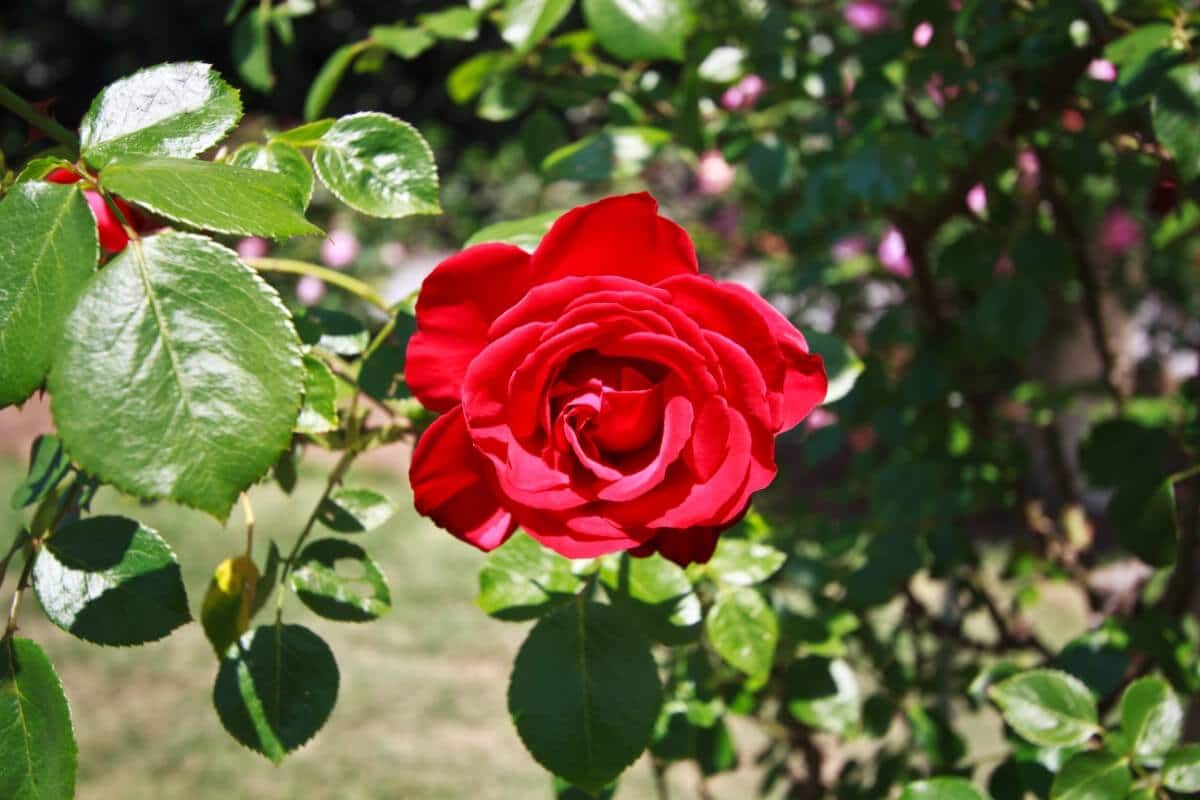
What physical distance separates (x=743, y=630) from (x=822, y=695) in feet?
1.12

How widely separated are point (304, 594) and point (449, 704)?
2.71m

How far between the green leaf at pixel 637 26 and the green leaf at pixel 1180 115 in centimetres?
37

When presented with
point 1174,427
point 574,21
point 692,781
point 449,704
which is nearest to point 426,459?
point 1174,427

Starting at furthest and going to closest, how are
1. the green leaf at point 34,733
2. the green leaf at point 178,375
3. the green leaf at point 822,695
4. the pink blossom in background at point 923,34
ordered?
1. the pink blossom in background at point 923,34
2. the green leaf at point 822,695
3. the green leaf at point 34,733
4. the green leaf at point 178,375

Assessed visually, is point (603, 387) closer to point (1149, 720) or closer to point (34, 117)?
point (34, 117)

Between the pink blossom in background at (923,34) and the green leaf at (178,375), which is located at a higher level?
the green leaf at (178,375)

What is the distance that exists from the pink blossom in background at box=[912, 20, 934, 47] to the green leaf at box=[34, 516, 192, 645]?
95 centimetres

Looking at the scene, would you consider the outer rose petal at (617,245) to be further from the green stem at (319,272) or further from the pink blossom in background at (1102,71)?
the pink blossom in background at (1102,71)

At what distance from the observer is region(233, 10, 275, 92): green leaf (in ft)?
4.05

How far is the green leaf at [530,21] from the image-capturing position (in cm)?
97

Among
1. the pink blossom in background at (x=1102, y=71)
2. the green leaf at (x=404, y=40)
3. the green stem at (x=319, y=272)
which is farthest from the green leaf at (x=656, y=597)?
the pink blossom in background at (x=1102, y=71)

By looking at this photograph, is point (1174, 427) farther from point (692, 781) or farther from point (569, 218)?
point (692, 781)

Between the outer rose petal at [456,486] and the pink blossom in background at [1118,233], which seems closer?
the outer rose petal at [456,486]

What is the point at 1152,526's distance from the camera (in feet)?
3.10
